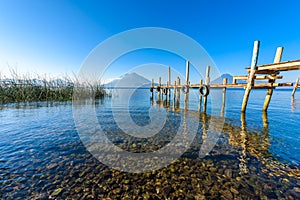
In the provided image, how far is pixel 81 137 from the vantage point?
5672mm

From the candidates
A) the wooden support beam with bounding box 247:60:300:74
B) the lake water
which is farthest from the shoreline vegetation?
the wooden support beam with bounding box 247:60:300:74

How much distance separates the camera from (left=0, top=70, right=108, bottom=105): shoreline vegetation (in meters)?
14.1

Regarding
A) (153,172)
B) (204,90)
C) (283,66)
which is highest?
(283,66)

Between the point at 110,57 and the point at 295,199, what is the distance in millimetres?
8843

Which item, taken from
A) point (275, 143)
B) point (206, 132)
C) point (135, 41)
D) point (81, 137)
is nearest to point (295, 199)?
point (275, 143)

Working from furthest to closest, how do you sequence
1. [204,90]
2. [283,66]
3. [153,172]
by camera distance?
[204,90] < [283,66] < [153,172]

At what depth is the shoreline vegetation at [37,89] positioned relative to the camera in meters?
14.1

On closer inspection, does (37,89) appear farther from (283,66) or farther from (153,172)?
(283,66)

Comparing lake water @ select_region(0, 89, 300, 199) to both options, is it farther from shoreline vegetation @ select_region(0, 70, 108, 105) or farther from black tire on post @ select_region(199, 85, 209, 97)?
shoreline vegetation @ select_region(0, 70, 108, 105)

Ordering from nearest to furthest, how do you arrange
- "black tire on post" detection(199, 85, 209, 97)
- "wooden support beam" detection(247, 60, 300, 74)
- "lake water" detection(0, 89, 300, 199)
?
"lake water" detection(0, 89, 300, 199) → "wooden support beam" detection(247, 60, 300, 74) → "black tire on post" detection(199, 85, 209, 97)

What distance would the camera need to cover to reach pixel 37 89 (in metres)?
16.1

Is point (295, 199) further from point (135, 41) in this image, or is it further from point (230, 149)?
point (135, 41)

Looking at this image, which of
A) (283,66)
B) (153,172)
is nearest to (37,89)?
(153,172)

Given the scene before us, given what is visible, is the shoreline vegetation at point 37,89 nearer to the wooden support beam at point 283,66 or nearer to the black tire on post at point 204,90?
the black tire on post at point 204,90
